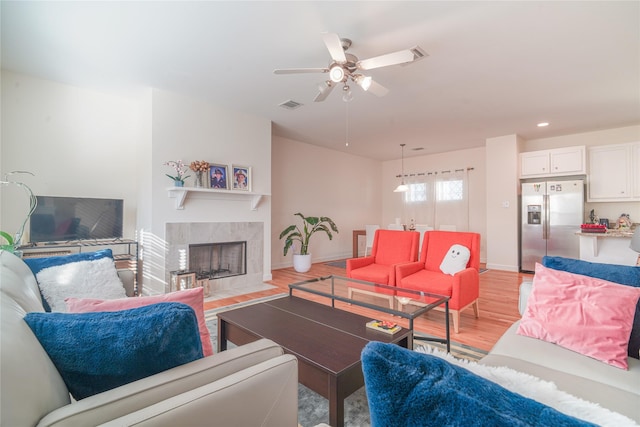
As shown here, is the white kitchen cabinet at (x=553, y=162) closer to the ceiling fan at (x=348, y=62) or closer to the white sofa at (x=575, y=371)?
the ceiling fan at (x=348, y=62)

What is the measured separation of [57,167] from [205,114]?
1.91 metres

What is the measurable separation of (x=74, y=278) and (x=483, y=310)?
379 centimetres

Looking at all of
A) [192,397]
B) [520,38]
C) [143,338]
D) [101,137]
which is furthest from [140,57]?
[520,38]

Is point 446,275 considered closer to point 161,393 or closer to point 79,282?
point 161,393

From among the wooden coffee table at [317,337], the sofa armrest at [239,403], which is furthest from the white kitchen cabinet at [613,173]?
the sofa armrest at [239,403]

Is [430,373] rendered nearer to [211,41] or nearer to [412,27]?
[412,27]

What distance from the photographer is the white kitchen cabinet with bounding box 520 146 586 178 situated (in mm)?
5078

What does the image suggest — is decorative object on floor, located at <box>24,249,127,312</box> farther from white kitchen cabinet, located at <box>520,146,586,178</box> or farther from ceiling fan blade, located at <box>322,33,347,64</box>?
white kitchen cabinet, located at <box>520,146,586,178</box>

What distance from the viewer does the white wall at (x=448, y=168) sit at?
21.8ft

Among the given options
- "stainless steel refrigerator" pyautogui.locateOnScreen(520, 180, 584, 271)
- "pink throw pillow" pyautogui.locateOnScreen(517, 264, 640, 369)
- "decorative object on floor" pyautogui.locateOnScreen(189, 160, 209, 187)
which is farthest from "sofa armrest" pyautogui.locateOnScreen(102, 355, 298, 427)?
"stainless steel refrigerator" pyautogui.locateOnScreen(520, 180, 584, 271)

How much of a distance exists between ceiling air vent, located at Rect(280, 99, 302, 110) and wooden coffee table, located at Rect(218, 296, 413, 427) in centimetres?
280

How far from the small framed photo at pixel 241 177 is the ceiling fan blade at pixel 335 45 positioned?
2512mm

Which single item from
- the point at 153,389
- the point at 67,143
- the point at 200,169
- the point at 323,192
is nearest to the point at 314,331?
the point at 153,389

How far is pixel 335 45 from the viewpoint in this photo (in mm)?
2246
